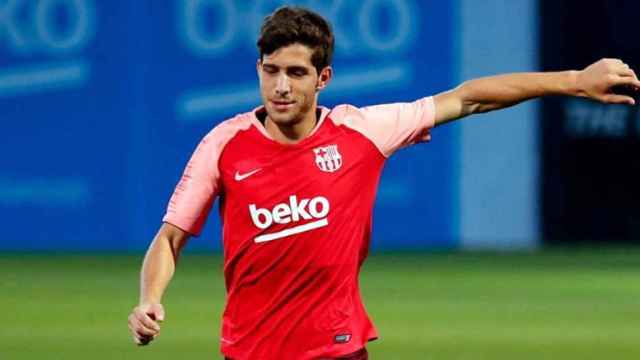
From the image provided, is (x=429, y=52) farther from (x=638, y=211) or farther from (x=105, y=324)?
(x=105, y=324)

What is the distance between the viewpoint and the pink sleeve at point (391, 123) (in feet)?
16.4

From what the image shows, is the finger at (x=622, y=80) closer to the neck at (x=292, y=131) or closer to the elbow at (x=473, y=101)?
the elbow at (x=473, y=101)

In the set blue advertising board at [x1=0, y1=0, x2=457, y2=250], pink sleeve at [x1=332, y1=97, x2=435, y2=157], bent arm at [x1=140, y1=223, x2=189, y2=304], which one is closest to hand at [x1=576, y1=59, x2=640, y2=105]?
pink sleeve at [x1=332, y1=97, x2=435, y2=157]

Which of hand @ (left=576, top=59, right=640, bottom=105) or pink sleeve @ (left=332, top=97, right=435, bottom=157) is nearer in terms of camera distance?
hand @ (left=576, top=59, right=640, bottom=105)

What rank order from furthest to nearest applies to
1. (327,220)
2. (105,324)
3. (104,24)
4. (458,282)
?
(104,24), (458,282), (105,324), (327,220)

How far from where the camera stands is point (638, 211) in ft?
51.5

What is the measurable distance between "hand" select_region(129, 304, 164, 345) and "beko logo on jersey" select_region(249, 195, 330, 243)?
505 mm

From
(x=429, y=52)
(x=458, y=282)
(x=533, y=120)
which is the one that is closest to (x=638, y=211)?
(x=533, y=120)

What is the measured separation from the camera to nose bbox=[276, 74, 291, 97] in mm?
4738

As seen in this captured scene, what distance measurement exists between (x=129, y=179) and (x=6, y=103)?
126 cm

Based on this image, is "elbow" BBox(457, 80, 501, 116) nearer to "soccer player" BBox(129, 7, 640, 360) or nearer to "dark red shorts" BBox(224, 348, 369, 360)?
"soccer player" BBox(129, 7, 640, 360)

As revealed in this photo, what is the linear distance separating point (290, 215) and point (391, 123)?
44cm

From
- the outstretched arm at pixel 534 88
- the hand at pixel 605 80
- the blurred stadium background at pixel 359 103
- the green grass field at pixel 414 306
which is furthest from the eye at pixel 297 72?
the blurred stadium background at pixel 359 103

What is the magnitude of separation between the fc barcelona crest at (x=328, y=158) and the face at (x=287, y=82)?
0.41 feet
